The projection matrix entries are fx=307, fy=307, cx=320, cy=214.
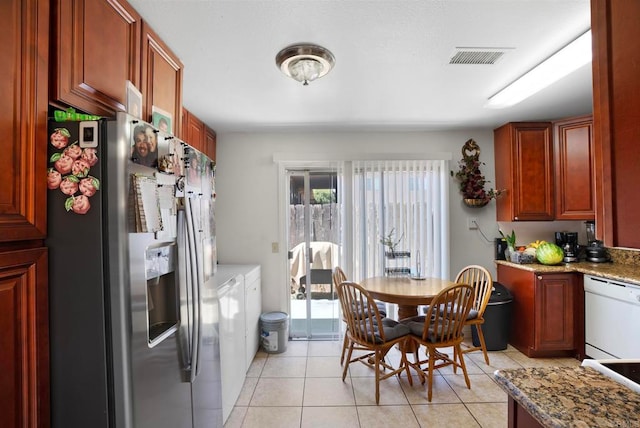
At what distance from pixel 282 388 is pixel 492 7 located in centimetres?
289

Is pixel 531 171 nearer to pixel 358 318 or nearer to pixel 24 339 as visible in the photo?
pixel 358 318

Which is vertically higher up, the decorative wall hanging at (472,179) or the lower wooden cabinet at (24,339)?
the decorative wall hanging at (472,179)

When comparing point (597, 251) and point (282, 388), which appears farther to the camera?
point (597, 251)

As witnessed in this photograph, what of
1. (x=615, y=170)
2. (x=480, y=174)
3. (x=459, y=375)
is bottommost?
(x=459, y=375)

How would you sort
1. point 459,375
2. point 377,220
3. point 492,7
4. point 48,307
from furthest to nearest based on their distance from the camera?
point 377,220
point 459,375
point 492,7
point 48,307

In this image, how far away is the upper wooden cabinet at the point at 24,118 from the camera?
0.88 meters

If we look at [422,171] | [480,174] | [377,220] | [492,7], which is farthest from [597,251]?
[492,7]

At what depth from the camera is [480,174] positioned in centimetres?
352

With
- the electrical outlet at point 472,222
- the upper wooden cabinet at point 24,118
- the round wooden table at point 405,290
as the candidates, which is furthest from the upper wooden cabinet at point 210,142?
the electrical outlet at point 472,222

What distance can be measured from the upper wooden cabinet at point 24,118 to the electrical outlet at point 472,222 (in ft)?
12.1

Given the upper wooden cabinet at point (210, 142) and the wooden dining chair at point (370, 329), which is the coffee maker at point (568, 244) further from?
the upper wooden cabinet at point (210, 142)

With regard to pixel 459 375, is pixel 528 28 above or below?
above

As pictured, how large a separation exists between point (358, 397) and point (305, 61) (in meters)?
2.44

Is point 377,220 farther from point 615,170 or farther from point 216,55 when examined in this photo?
point 615,170
